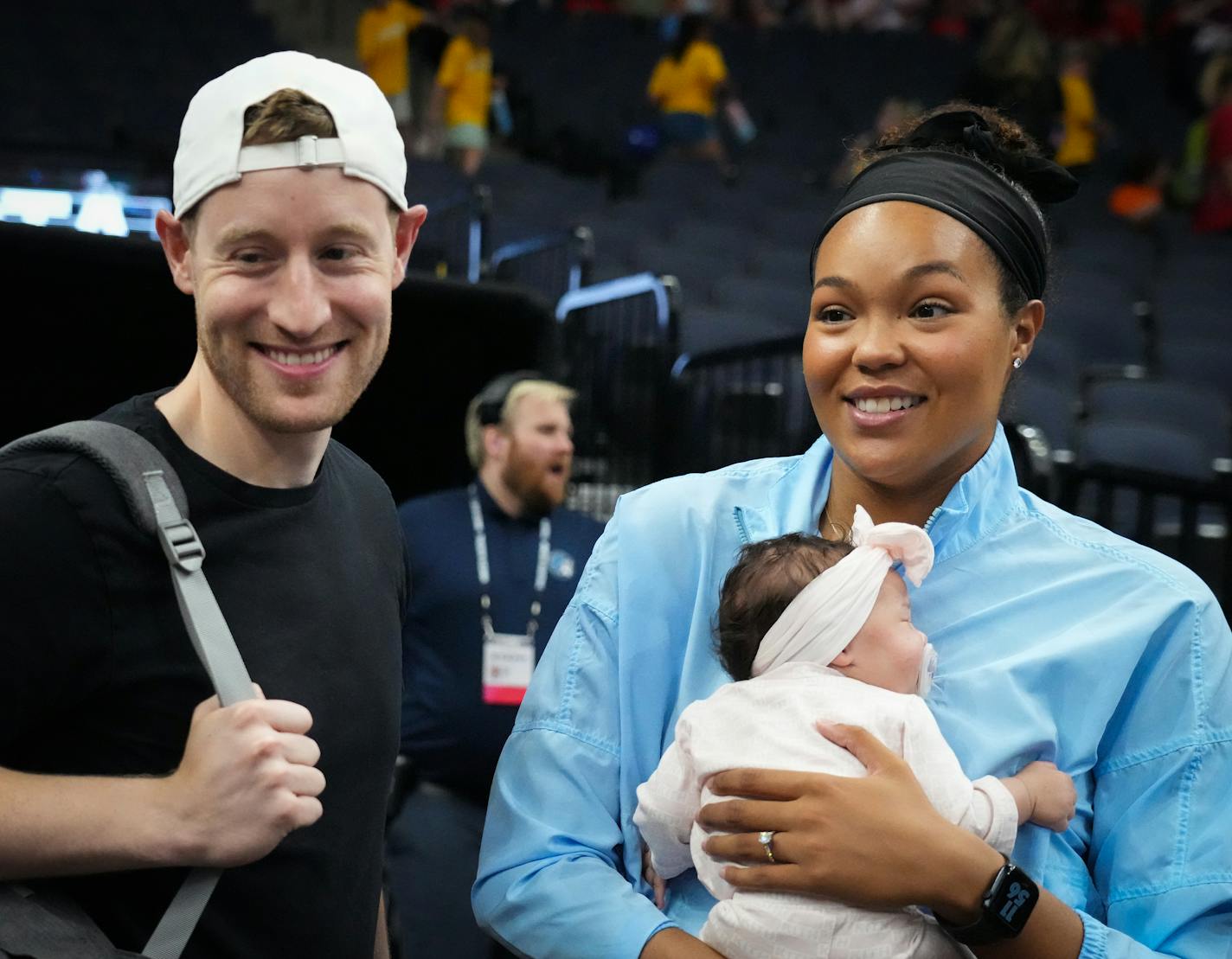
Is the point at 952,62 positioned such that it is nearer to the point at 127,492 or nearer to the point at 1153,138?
the point at 1153,138

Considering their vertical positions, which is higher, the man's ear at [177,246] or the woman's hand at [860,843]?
the man's ear at [177,246]

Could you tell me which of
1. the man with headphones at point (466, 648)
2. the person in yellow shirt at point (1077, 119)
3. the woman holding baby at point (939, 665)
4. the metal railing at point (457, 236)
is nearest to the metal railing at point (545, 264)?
the metal railing at point (457, 236)

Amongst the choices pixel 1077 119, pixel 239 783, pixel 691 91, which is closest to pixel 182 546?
pixel 239 783

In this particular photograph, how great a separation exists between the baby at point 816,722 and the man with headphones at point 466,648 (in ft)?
8.92

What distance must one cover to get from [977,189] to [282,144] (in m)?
0.91

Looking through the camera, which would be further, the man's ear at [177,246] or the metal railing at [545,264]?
the metal railing at [545,264]

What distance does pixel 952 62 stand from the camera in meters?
13.8

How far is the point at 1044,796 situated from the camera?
174 cm

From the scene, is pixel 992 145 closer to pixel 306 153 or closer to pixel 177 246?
pixel 306 153

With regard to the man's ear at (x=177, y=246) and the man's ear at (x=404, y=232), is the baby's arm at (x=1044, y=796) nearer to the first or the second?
the man's ear at (x=404, y=232)

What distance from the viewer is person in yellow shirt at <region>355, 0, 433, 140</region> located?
37.6ft

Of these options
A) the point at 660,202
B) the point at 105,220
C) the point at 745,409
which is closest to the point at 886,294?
the point at 745,409

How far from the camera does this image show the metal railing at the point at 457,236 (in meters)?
8.90

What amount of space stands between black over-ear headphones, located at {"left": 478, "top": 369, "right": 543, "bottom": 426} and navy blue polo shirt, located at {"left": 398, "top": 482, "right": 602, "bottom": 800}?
1.01 ft
